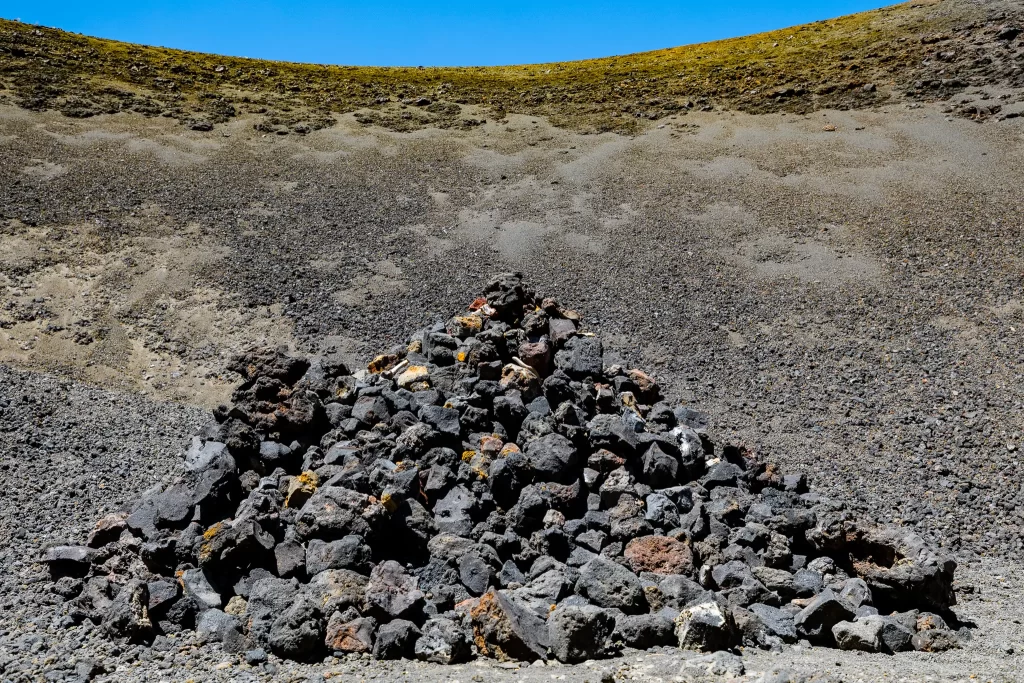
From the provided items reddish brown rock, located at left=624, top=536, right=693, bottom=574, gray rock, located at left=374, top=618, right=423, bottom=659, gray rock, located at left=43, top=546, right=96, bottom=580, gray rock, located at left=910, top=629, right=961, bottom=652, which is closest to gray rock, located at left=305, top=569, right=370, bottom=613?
gray rock, located at left=374, top=618, right=423, bottom=659

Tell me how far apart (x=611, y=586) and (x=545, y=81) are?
33600mm

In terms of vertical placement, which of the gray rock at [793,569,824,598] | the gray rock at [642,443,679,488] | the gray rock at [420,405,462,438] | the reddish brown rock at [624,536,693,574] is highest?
the gray rock at [420,405,462,438]

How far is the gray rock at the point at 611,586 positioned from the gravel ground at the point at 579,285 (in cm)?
95

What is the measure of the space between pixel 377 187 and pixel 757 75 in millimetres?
19296

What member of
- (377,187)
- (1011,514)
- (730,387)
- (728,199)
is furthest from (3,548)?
(728,199)

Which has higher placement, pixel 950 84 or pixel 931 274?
pixel 950 84

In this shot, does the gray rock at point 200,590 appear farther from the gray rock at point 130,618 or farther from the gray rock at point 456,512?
the gray rock at point 456,512

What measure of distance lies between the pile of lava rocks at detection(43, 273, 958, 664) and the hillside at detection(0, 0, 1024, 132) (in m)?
20.9

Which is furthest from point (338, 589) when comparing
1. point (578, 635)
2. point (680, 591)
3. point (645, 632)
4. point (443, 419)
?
point (680, 591)

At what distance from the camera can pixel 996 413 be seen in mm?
11070

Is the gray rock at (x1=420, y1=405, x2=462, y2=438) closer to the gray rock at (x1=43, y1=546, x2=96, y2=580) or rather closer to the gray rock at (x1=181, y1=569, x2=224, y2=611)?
the gray rock at (x1=181, y1=569, x2=224, y2=611)

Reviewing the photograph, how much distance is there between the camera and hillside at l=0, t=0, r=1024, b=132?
2764 centimetres

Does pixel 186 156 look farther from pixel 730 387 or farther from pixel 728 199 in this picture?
pixel 730 387

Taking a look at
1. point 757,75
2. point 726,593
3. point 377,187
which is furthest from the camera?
point 757,75
